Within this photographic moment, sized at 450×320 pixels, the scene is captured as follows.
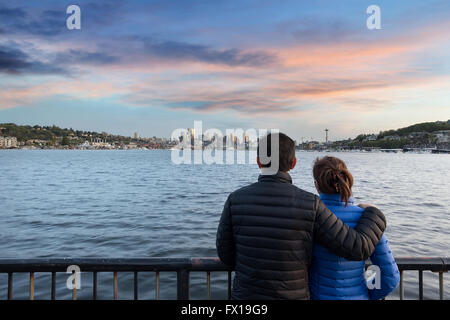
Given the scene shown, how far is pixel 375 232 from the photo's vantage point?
2.76m

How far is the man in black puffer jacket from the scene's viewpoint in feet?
8.87

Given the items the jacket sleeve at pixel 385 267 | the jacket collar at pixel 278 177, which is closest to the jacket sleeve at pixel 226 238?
the jacket collar at pixel 278 177

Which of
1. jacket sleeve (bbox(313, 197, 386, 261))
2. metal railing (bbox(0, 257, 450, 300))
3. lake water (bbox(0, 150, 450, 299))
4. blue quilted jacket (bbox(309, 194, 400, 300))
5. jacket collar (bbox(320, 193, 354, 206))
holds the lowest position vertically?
lake water (bbox(0, 150, 450, 299))

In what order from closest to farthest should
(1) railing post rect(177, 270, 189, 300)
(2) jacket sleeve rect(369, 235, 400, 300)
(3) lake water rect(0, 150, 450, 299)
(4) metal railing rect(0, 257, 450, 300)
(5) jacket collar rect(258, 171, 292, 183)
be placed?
(5) jacket collar rect(258, 171, 292, 183), (2) jacket sleeve rect(369, 235, 400, 300), (4) metal railing rect(0, 257, 450, 300), (1) railing post rect(177, 270, 189, 300), (3) lake water rect(0, 150, 450, 299)

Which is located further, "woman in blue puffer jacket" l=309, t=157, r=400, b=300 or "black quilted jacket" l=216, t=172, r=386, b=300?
"woman in blue puffer jacket" l=309, t=157, r=400, b=300

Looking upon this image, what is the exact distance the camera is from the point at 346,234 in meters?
2.70

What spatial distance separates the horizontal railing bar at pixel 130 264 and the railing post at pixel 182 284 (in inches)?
2.3

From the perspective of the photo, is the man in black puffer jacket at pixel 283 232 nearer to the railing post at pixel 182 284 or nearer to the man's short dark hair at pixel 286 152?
the man's short dark hair at pixel 286 152

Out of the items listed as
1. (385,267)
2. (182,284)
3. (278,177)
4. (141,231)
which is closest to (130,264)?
(182,284)

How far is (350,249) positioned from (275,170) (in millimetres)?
842

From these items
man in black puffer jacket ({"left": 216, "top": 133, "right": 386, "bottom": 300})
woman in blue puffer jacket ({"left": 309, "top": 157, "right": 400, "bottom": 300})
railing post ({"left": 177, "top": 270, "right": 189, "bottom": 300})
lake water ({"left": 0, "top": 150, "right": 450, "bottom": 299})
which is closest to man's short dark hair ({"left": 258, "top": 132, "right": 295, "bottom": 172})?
man in black puffer jacket ({"left": 216, "top": 133, "right": 386, "bottom": 300})

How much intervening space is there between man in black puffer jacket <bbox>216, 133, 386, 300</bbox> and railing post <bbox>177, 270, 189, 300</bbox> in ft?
3.39

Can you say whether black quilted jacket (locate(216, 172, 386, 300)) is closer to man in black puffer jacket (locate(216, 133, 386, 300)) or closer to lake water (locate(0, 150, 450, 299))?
man in black puffer jacket (locate(216, 133, 386, 300))

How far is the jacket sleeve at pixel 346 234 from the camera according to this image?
2.70m
